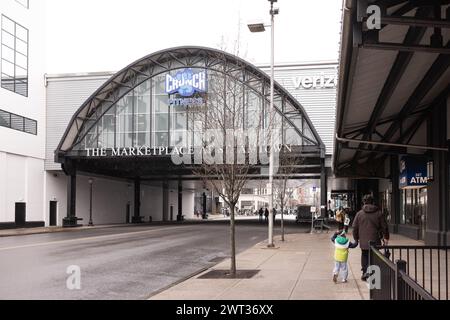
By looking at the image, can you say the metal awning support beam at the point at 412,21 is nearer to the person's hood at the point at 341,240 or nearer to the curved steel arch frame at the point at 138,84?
the person's hood at the point at 341,240

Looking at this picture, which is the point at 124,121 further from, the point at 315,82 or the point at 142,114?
the point at 315,82

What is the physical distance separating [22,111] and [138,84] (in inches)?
376

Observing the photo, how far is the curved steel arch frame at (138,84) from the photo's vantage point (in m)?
44.0

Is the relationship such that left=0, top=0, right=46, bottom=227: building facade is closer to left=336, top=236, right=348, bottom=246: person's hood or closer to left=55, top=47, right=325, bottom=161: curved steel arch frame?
left=55, top=47, right=325, bottom=161: curved steel arch frame

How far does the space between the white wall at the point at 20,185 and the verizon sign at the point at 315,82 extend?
22.1 metres

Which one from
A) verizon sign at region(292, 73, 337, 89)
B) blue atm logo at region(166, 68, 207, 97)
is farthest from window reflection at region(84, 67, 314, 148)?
verizon sign at region(292, 73, 337, 89)

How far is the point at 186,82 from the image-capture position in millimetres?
45219

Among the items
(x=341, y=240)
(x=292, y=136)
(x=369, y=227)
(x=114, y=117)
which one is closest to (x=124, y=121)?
(x=114, y=117)

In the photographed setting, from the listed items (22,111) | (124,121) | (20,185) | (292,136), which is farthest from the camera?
(124,121)

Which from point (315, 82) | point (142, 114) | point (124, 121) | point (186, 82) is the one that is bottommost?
point (124, 121)

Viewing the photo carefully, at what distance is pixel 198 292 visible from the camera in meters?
10.4

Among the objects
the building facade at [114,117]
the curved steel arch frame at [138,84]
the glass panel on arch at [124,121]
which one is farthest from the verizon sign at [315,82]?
the glass panel on arch at [124,121]

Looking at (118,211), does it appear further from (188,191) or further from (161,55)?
(188,191)
